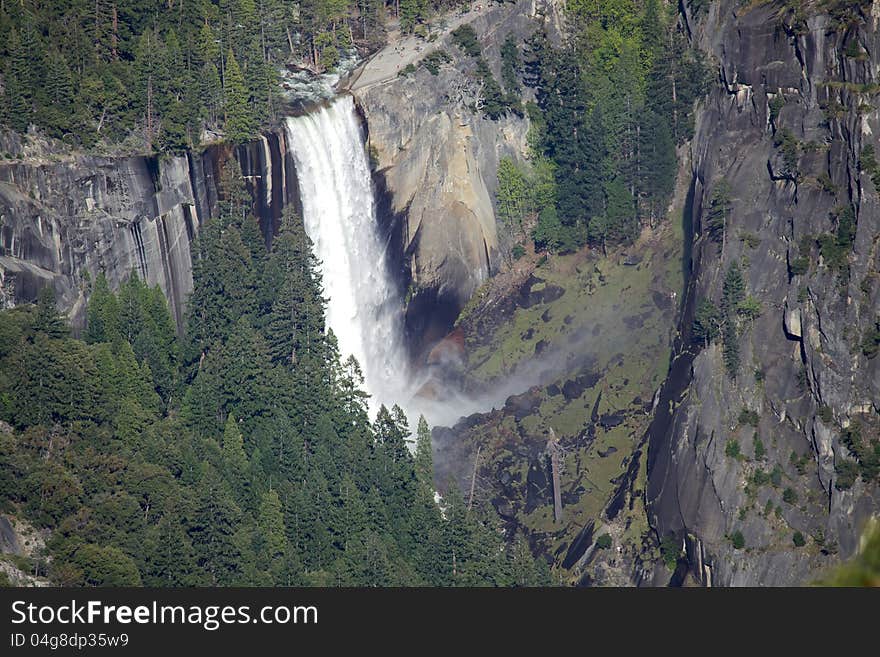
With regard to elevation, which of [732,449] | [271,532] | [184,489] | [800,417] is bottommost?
[271,532]

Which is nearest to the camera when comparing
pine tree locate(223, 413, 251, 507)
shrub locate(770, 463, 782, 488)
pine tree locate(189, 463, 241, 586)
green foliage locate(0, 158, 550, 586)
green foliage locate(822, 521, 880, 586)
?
green foliage locate(822, 521, 880, 586)

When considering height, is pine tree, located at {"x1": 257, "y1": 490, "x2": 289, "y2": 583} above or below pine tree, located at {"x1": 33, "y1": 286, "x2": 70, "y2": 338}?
below

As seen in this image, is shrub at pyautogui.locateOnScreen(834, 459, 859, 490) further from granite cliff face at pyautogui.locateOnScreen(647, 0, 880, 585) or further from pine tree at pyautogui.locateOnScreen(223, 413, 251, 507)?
pine tree at pyautogui.locateOnScreen(223, 413, 251, 507)

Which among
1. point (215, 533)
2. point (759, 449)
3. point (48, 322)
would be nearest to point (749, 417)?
point (759, 449)

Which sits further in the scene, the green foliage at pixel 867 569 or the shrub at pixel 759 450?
the shrub at pixel 759 450

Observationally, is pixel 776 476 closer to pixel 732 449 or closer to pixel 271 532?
pixel 732 449

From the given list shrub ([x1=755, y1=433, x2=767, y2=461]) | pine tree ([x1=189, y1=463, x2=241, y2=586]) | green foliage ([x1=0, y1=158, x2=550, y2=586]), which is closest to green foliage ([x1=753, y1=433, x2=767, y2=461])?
shrub ([x1=755, y1=433, x2=767, y2=461])

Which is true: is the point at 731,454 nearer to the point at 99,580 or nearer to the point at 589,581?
the point at 589,581

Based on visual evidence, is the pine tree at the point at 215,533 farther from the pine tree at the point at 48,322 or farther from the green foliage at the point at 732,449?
the green foliage at the point at 732,449

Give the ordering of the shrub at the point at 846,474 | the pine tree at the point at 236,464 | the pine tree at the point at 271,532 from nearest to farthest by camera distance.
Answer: the pine tree at the point at 271,532
the shrub at the point at 846,474
the pine tree at the point at 236,464

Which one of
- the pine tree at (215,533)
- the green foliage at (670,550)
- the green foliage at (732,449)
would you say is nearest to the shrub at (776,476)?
the green foliage at (732,449)

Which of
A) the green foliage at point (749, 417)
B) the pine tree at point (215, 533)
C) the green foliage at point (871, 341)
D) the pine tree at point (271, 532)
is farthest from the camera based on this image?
the green foliage at point (749, 417)
